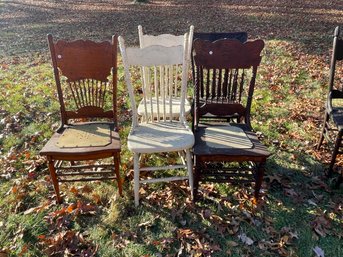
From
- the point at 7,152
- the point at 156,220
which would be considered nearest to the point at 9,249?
the point at 156,220

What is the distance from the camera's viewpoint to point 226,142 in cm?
273

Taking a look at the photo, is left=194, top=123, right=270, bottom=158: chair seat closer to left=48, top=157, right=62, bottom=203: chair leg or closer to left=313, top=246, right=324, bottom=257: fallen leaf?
left=313, top=246, right=324, bottom=257: fallen leaf

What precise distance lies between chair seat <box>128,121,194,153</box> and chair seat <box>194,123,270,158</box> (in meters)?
0.12

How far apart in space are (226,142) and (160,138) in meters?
0.61

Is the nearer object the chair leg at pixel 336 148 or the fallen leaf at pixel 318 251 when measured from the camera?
the fallen leaf at pixel 318 251

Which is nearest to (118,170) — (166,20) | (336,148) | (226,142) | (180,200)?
(180,200)

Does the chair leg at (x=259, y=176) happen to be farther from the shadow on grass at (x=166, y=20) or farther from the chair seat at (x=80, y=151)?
the shadow on grass at (x=166, y=20)

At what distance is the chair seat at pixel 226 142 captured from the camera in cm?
258

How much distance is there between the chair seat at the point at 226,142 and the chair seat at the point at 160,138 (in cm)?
12

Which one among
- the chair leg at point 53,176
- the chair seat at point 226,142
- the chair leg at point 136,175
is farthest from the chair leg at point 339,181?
the chair leg at point 53,176

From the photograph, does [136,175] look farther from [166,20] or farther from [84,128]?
[166,20]

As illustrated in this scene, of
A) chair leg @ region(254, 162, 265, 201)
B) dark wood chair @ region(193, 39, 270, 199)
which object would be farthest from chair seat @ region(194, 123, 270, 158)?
chair leg @ region(254, 162, 265, 201)

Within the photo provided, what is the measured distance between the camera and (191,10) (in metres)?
11.8

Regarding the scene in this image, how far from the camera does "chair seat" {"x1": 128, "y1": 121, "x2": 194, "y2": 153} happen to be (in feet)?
8.66
